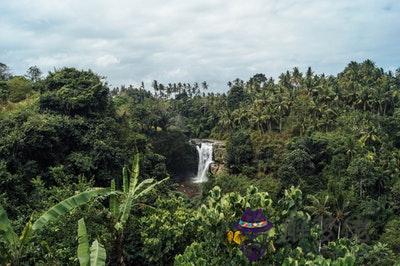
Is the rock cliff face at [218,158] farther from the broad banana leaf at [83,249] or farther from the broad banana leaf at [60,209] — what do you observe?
the broad banana leaf at [83,249]

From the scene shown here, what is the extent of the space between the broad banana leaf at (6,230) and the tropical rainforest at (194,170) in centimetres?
3

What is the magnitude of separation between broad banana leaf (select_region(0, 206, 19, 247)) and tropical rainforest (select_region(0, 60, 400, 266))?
0.11 ft

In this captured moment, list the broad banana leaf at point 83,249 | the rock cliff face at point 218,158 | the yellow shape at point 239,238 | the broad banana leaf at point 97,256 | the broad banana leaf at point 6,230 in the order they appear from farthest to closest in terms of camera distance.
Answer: the rock cliff face at point 218,158, the yellow shape at point 239,238, the broad banana leaf at point 6,230, the broad banana leaf at point 83,249, the broad banana leaf at point 97,256

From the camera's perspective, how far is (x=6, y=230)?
1273 centimetres

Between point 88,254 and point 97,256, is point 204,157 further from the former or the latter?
point 97,256

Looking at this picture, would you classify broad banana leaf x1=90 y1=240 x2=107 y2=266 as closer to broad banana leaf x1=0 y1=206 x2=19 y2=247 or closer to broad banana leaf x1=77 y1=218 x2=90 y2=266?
broad banana leaf x1=77 y1=218 x2=90 y2=266

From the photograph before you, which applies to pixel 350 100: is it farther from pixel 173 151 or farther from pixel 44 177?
pixel 44 177

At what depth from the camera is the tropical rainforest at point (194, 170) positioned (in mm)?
15633

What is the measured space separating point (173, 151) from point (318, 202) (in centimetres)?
1852

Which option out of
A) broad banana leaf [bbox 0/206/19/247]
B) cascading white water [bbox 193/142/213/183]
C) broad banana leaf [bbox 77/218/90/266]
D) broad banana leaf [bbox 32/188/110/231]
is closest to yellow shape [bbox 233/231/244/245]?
broad banana leaf [bbox 32/188/110/231]

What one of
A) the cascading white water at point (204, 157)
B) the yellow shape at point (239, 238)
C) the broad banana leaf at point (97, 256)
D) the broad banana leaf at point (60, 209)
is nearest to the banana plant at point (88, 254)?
the broad banana leaf at point (97, 256)

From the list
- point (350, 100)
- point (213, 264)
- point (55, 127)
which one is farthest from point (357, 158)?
point (213, 264)

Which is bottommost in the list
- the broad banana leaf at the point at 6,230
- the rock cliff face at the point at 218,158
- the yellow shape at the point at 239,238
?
the rock cliff face at the point at 218,158

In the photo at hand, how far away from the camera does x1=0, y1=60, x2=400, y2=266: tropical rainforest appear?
1563 cm
